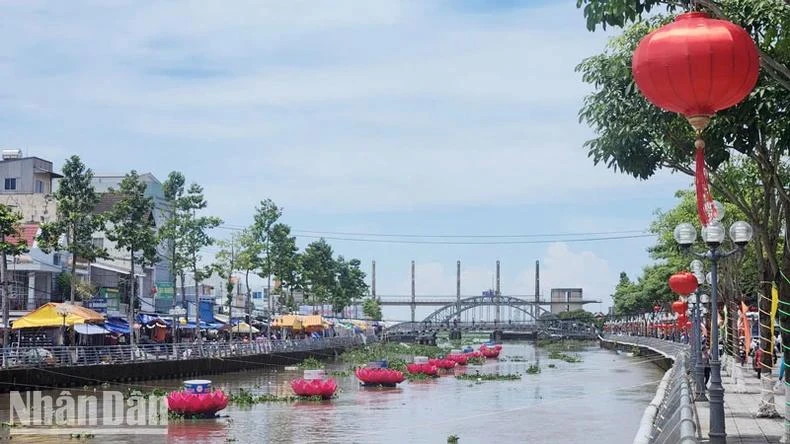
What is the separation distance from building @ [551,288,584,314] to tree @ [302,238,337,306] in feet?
282

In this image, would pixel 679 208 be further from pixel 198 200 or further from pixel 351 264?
pixel 351 264

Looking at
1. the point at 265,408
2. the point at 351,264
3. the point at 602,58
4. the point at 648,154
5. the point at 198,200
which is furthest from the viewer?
the point at 351,264

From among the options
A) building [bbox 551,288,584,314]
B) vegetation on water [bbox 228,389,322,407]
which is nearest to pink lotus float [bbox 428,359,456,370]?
vegetation on water [bbox 228,389,322,407]

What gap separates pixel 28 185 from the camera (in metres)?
62.1

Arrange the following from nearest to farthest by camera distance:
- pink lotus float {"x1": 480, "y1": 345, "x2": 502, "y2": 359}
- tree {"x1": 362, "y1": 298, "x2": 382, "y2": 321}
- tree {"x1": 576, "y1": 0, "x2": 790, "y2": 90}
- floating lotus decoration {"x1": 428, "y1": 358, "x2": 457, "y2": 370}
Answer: tree {"x1": 576, "y1": 0, "x2": 790, "y2": 90}, floating lotus decoration {"x1": 428, "y1": 358, "x2": 457, "y2": 370}, pink lotus float {"x1": 480, "y1": 345, "x2": 502, "y2": 359}, tree {"x1": 362, "y1": 298, "x2": 382, "y2": 321}

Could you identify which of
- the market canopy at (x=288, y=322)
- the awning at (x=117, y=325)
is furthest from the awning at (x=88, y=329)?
the market canopy at (x=288, y=322)

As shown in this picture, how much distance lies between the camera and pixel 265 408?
34688 mm

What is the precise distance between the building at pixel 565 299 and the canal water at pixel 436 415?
134m

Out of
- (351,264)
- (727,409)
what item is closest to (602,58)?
(727,409)

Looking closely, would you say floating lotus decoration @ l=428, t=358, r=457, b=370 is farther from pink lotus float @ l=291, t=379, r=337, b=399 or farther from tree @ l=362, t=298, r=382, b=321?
tree @ l=362, t=298, r=382, b=321

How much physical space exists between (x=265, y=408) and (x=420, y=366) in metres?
19.4

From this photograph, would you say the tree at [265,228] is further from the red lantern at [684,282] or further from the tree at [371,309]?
the tree at [371,309]

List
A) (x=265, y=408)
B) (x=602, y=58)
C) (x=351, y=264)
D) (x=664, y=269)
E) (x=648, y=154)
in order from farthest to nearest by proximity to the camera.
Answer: (x=351, y=264) → (x=664, y=269) → (x=265, y=408) → (x=602, y=58) → (x=648, y=154)

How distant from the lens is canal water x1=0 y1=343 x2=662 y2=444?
2597cm
